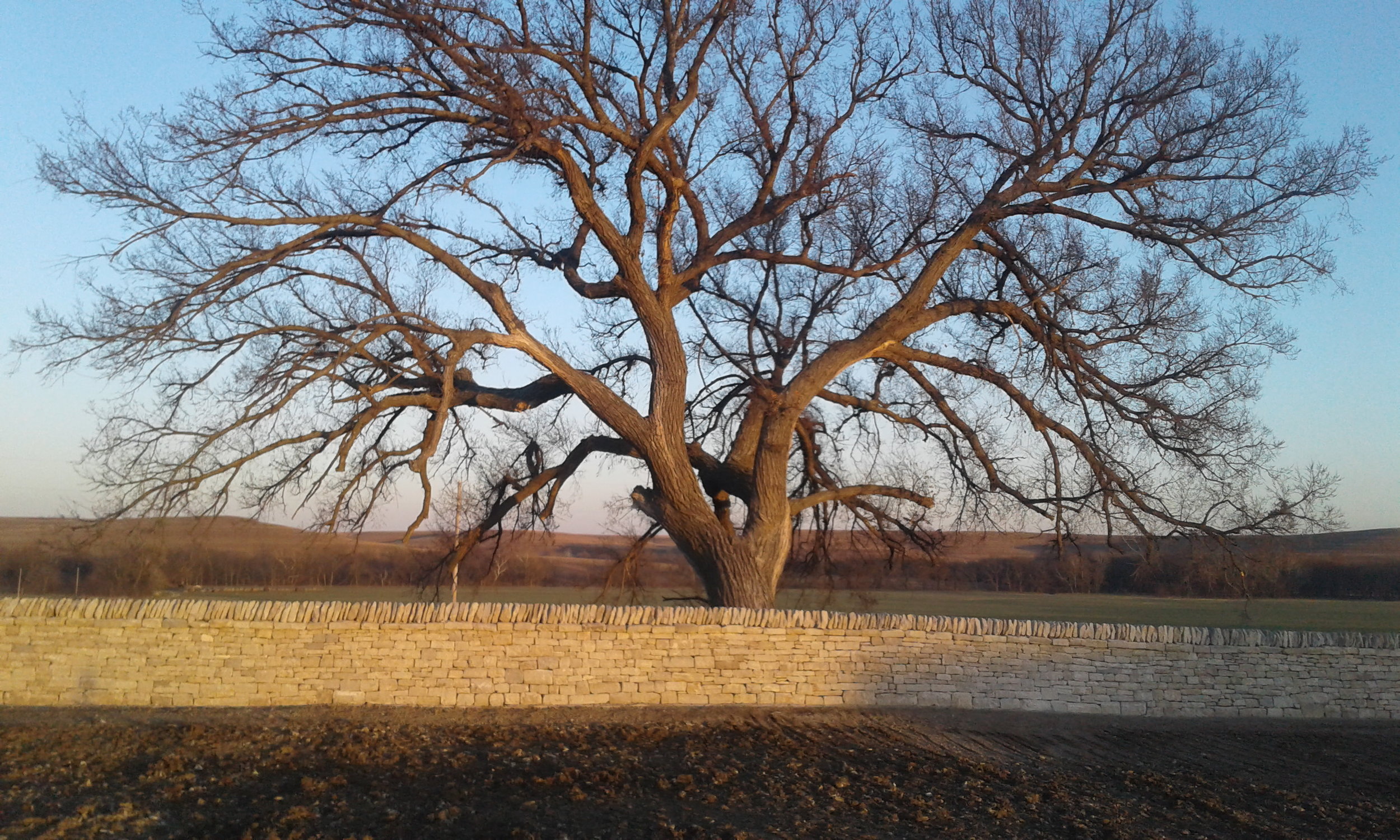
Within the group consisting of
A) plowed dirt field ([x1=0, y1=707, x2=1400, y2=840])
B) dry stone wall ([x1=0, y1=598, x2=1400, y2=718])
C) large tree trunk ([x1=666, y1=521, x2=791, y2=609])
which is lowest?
plowed dirt field ([x1=0, y1=707, x2=1400, y2=840])

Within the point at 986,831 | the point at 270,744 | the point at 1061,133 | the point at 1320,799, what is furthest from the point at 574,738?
the point at 1061,133

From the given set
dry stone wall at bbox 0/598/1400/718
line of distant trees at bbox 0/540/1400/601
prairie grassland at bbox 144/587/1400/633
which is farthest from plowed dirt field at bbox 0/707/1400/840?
prairie grassland at bbox 144/587/1400/633

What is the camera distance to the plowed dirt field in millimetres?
6199

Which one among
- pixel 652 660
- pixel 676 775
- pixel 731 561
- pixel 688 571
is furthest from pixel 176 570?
pixel 676 775

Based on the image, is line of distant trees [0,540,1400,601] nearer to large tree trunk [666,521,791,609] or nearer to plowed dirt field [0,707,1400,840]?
plowed dirt field [0,707,1400,840]

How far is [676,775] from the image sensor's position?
25.3 feet

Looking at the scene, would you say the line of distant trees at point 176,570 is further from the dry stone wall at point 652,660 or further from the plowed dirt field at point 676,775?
the plowed dirt field at point 676,775

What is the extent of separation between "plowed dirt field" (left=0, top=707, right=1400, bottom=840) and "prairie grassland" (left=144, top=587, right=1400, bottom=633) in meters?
13.6

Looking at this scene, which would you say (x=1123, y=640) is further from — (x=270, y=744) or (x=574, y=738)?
(x=270, y=744)

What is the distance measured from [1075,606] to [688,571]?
19.9m

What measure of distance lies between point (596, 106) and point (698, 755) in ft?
27.1

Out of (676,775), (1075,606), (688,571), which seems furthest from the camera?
(1075,606)

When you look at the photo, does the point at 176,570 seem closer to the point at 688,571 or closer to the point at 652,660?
the point at 688,571

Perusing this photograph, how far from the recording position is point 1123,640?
37.7 ft
